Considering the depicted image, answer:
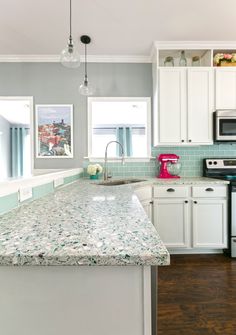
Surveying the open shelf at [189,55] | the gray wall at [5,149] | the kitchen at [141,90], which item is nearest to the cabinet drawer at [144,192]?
the kitchen at [141,90]

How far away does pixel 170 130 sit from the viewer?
9.38ft

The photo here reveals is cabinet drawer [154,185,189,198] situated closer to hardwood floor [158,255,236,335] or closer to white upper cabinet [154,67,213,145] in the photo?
white upper cabinet [154,67,213,145]

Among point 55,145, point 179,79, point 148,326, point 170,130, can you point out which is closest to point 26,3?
point 55,145

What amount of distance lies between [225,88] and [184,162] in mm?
1068

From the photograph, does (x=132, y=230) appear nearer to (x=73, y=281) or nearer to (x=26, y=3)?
(x=73, y=281)

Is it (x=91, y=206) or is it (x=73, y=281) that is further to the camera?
(x=91, y=206)

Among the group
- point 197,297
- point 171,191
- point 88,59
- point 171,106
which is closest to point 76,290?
point 197,297

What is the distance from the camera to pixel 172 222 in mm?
2607

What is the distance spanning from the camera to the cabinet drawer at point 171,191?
2.58 meters

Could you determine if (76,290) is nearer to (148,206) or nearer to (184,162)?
(148,206)

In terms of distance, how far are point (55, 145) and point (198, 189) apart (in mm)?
1989

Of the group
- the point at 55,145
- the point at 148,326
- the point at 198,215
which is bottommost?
the point at 198,215

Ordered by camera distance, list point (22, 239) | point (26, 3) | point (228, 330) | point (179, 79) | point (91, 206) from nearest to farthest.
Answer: point (22, 239), point (91, 206), point (228, 330), point (26, 3), point (179, 79)

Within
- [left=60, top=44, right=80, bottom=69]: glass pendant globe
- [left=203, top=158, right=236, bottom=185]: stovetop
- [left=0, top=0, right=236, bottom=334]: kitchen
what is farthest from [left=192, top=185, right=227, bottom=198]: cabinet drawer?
[left=60, top=44, right=80, bottom=69]: glass pendant globe
